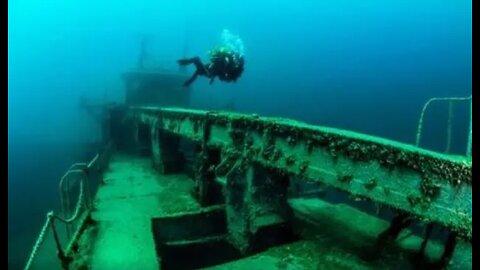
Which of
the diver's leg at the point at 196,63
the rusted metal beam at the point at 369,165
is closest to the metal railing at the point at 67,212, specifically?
the rusted metal beam at the point at 369,165

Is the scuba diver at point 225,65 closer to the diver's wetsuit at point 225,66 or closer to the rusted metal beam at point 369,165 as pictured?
the diver's wetsuit at point 225,66

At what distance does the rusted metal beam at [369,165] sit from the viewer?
270cm

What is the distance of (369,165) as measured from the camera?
3.27 m

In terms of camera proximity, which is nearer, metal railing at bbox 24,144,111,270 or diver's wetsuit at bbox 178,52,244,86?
metal railing at bbox 24,144,111,270

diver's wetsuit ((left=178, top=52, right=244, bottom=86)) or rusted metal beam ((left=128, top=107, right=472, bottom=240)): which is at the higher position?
diver's wetsuit ((left=178, top=52, right=244, bottom=86))

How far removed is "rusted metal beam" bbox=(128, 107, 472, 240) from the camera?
270cm

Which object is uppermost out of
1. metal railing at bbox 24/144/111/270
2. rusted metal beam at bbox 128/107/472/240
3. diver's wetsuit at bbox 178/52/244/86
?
diver's wetsuit at bbox 178/52/244/86

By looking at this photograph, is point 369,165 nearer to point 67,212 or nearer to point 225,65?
point 67,212

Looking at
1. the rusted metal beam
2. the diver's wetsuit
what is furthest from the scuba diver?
the rusted metal beam

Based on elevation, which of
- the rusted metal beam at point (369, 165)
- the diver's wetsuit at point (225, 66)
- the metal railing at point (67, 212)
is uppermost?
the diver's wetsuit at point (225, 66)

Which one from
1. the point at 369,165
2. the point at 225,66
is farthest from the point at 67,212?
the point at 369,165

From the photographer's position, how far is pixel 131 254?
4.61m

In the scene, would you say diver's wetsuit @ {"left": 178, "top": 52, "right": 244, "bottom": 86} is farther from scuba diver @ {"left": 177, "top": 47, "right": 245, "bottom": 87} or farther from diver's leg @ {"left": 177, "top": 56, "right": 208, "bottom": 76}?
diver's leg @ {"left": 177, "top": 56, "right": 208, "bottom": 76}

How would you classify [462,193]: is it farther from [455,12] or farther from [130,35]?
[455,12]
